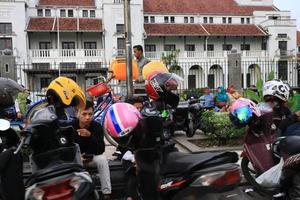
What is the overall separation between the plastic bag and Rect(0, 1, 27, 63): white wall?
35.3 m

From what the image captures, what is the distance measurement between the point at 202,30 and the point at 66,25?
14420mm

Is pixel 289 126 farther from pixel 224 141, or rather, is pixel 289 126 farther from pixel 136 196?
pixel 224 141

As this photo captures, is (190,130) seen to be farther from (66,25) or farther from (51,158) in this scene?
(66,25)

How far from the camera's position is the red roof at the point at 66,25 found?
37.8 m

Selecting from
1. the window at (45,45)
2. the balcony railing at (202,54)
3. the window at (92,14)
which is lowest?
the balcony railing at (202,54)

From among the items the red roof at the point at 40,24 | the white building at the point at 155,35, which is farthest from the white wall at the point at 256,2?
the red roof at the point at 40,24

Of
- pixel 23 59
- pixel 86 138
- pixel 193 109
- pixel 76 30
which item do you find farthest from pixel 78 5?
pixel 86 138

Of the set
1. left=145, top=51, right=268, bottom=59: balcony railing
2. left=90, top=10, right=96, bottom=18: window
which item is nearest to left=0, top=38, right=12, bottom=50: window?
left=90, top=10, right=96, bottom=18: window

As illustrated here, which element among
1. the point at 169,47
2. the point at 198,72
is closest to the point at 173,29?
the point at 169,47

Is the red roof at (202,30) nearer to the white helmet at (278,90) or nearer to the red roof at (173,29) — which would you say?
the red roof at (173,29)

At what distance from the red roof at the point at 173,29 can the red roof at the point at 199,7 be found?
Answer: 1.87 metres

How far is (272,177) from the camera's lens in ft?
12.9

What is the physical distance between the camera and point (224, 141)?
7.74 metres

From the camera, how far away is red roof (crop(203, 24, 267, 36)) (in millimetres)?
43625
